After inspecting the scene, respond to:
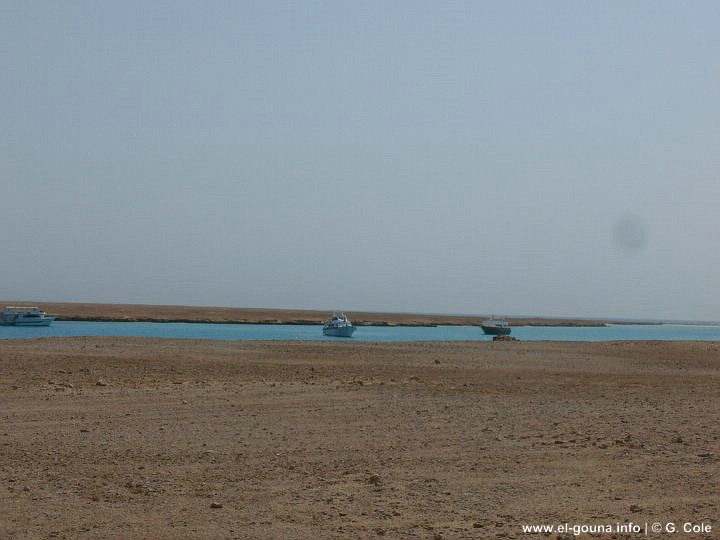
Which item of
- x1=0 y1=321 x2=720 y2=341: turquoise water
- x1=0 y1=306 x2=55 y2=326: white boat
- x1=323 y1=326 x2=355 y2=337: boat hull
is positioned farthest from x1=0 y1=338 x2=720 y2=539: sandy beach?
x1=0 y1=306 x2=55 y2=326: white boat

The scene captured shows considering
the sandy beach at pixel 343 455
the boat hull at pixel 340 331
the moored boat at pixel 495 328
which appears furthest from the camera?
the moored boat at pixel 495 328

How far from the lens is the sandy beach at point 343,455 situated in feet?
27.5

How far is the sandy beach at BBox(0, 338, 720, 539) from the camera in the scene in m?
8.39

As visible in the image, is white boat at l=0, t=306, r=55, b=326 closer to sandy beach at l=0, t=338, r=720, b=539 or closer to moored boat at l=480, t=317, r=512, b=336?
moored boat at l=480, t=317, r=512, b=336

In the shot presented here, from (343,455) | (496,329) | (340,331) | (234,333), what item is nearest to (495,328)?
(496,329)

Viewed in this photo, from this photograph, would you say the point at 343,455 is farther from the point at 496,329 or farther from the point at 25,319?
the point at 25,319

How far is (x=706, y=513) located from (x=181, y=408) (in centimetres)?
1082

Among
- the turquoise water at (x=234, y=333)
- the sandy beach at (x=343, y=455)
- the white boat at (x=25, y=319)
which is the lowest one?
the turquoise water at (x=234, y=333)

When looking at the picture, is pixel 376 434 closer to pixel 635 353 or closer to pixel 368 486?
pixel 368 486

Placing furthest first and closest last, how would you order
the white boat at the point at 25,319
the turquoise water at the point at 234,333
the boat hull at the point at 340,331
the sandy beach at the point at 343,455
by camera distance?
1. the white boat at the point at 25,319
2. the boat hull at the point at 340,331
3. the turquoise water at the point at 234,333
4. the sandy beach at the point at 343,455

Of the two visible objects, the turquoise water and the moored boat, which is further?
the moored boat

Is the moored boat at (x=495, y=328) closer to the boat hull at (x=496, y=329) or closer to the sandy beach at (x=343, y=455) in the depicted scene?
the boat hull at (x=496, y=329)

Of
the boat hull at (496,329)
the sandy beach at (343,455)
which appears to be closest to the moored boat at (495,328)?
the boat hull at (496,329)

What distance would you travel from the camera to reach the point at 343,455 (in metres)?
11.6
